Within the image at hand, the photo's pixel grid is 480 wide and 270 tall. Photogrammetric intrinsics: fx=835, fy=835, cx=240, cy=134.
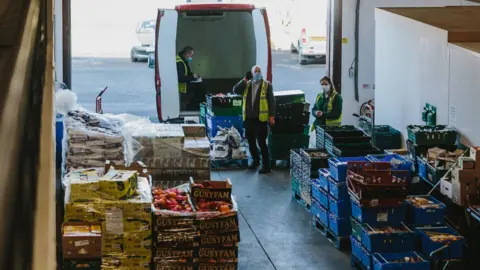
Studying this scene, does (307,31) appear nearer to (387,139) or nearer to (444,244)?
(387,139)

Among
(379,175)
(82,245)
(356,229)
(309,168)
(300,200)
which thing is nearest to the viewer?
(82,245)

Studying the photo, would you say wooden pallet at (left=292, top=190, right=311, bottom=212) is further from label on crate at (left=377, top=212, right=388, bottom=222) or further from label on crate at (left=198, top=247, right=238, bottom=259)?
label on crate at (left=198, top=247, right=238, bottom=259)

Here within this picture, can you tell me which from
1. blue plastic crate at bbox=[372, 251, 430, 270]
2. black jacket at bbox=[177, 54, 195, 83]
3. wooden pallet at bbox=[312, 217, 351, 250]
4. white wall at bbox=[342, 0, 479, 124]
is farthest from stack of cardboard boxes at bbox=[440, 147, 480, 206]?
black jacket at bbox=[177, 54, 195, 83]

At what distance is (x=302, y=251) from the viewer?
10.0m

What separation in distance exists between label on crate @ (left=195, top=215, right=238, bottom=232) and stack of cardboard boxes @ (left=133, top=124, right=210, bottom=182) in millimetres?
2141

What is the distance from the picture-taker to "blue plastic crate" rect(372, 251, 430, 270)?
845 centimetres

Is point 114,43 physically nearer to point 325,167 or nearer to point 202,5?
point 202,5

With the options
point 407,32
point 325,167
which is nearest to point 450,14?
point 407,32

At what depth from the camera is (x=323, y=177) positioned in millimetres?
10445

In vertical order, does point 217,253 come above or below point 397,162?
below

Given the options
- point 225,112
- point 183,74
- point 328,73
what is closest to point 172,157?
point 225,112

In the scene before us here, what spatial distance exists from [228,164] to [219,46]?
4.75m

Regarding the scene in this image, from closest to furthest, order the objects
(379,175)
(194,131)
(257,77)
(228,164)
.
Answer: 1. (379,175)
2. (194,131)
3. (257,77)
4. (228,164)

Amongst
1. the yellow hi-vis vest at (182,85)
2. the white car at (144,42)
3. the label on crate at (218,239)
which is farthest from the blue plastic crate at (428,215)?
the white car at (144,42)
